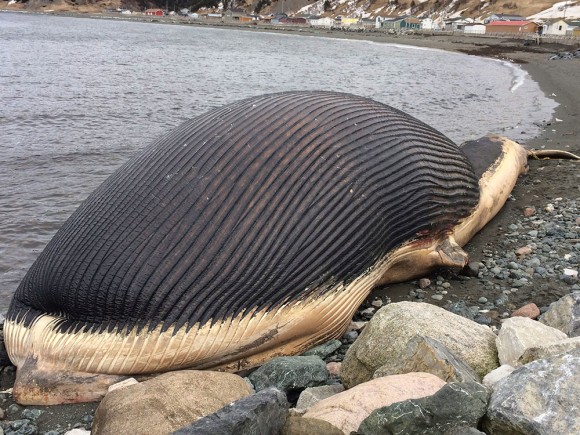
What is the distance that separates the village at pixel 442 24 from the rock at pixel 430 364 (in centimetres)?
7474

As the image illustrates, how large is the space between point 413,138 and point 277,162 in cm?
179

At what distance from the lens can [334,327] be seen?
211 inches

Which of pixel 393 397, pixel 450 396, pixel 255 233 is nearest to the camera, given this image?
pixel 450 396

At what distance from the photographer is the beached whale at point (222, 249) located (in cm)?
465

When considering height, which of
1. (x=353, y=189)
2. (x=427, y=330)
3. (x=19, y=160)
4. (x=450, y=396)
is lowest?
(x=19, y=160)

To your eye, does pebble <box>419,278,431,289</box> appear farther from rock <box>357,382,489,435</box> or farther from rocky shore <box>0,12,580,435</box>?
rock <box>357,382,489,435</box>

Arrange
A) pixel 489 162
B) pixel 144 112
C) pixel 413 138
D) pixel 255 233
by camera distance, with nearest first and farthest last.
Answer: pixel 255 233 → pixel 413 138 → pixel 489 162 → pixel 144 112

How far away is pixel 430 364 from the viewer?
3.86m

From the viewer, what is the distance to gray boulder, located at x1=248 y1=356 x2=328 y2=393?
457 cm

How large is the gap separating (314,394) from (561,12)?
346 ft

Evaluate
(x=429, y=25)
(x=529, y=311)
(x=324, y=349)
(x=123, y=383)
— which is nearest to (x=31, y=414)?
(x=123, y=383)

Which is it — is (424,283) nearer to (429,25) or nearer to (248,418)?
(248,418)

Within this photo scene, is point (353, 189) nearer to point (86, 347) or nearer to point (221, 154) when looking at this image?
point (221, 154)

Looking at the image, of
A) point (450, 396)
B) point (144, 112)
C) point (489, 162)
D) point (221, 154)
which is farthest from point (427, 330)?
point (144, 112)
